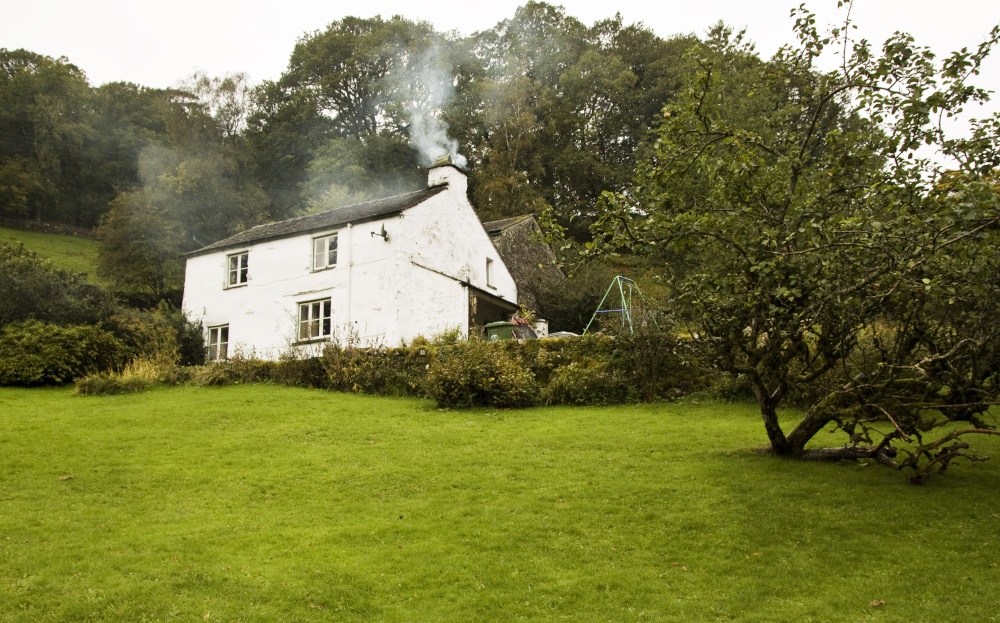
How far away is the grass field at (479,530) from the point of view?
7039 millimetres

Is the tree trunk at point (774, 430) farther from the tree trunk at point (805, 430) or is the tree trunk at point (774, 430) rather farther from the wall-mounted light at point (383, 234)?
the wall-mounted light at point (383, 234)

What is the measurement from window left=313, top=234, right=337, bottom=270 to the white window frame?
140 cm

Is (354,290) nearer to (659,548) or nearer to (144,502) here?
(144,502)

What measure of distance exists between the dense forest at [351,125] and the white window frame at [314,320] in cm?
1908

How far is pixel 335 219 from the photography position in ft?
96.2

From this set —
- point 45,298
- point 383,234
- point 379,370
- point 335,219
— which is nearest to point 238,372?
point 379,370

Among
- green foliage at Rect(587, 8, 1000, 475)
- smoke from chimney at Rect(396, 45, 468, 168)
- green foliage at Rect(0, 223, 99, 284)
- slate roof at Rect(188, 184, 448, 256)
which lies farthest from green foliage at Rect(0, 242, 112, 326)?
smoke from chimney at Rect(396, 45, 468, 168)

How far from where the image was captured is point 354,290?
2708 cm

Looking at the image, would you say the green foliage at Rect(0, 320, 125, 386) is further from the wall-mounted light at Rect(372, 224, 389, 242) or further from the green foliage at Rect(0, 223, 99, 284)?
the green foliage at Rect(0, 223, 99, 284)

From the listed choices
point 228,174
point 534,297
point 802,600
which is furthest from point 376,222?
point 228,174

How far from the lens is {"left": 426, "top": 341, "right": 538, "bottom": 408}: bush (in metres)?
17.7

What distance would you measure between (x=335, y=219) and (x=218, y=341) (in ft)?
22.9

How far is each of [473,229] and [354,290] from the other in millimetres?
6834

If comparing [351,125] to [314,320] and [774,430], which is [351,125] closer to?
[314,320]
